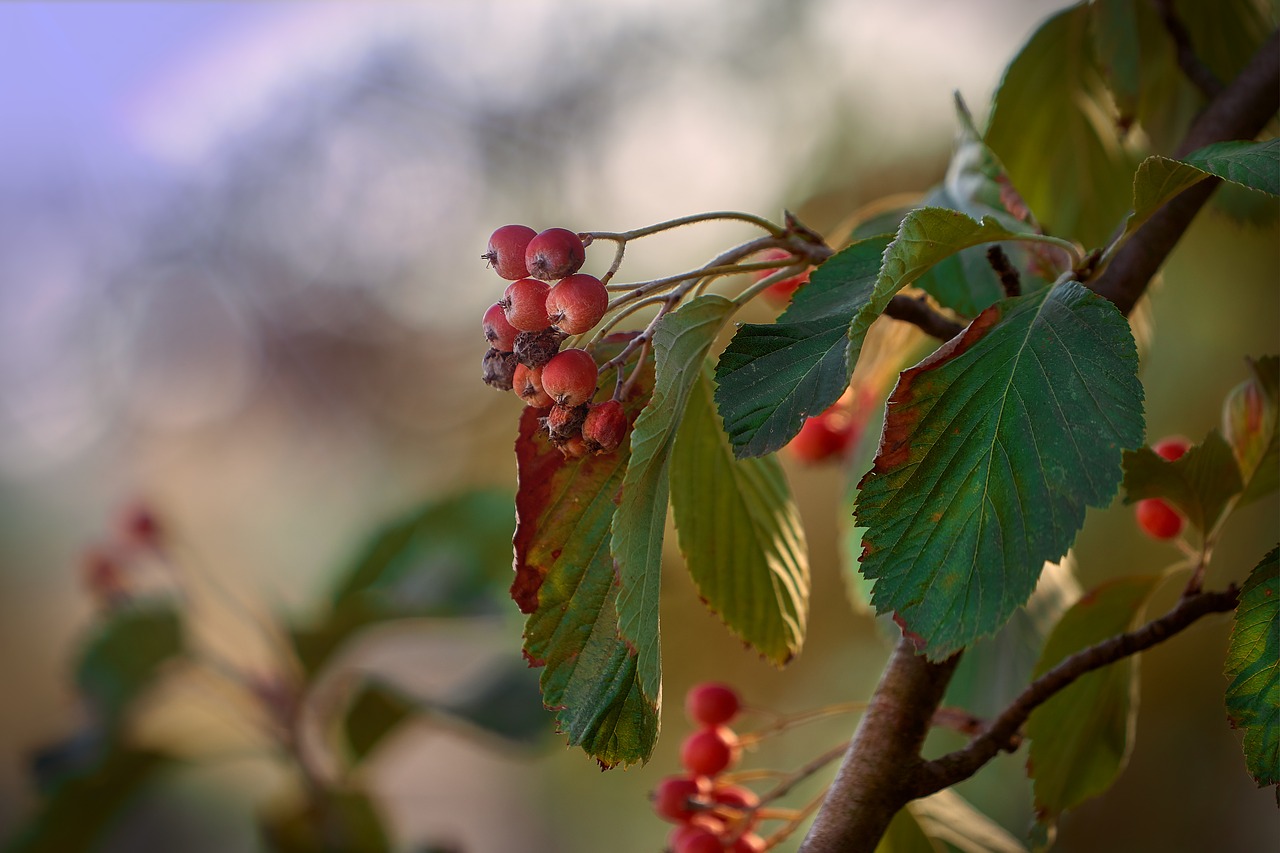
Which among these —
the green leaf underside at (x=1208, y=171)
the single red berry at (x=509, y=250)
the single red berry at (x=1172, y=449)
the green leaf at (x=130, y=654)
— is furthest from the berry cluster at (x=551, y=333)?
the green leaf at (x=130, y=654)

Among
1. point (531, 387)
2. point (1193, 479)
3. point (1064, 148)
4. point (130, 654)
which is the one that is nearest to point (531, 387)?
point (531, 387)

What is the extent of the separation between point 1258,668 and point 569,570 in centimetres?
21

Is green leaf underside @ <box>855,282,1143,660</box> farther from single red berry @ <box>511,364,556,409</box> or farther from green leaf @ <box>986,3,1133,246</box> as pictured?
green leaf @ <box>986,3,1133,246</box>

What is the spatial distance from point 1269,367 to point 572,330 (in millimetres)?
260

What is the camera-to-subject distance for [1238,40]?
20.9 inches

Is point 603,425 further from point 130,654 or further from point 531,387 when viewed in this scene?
point 130,654

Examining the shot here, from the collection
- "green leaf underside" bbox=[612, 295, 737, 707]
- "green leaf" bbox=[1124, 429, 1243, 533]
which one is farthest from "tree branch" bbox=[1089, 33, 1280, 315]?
"green leaf underside" bbox=[612, 295, 737, 707]

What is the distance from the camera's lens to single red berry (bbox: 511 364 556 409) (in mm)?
307

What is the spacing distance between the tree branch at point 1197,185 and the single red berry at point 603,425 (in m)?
0.19

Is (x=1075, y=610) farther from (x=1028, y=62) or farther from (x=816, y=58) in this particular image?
(x=816, y=58)

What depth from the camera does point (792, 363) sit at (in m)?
0.29

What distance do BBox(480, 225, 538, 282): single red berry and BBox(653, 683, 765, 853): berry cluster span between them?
235 millimetres

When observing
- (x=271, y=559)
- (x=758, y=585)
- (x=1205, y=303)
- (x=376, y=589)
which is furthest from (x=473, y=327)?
(x=758, y=585)

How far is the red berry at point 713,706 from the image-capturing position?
1.70ft
